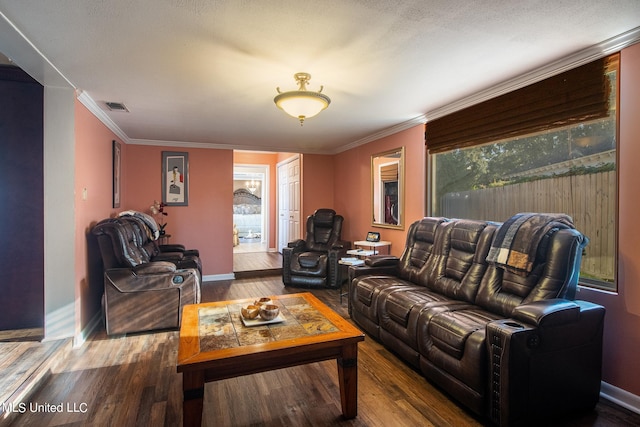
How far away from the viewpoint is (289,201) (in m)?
7.26

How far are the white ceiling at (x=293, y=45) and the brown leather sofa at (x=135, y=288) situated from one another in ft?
4.71

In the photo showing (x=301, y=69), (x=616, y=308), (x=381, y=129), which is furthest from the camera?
(x=381, y=129)

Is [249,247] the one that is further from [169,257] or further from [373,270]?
[373,270]

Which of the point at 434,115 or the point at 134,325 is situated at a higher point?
the point at 434,115

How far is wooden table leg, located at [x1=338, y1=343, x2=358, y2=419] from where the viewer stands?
78.3 inches

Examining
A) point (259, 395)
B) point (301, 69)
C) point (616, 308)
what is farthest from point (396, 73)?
point (259, 395)

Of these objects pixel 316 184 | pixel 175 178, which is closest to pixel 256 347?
pixel 175 178

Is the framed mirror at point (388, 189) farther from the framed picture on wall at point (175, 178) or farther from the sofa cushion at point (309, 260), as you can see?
the framed picture on wall at point (175, 178)

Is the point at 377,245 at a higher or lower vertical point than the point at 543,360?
higher

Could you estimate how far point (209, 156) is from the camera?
18.4ft

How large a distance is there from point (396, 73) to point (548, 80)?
3.87ft

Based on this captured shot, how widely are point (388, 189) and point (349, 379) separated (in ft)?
10.4

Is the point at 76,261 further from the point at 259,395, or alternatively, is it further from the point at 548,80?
the point at 548,80

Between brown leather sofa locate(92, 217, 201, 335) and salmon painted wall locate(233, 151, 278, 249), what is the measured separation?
495cm
